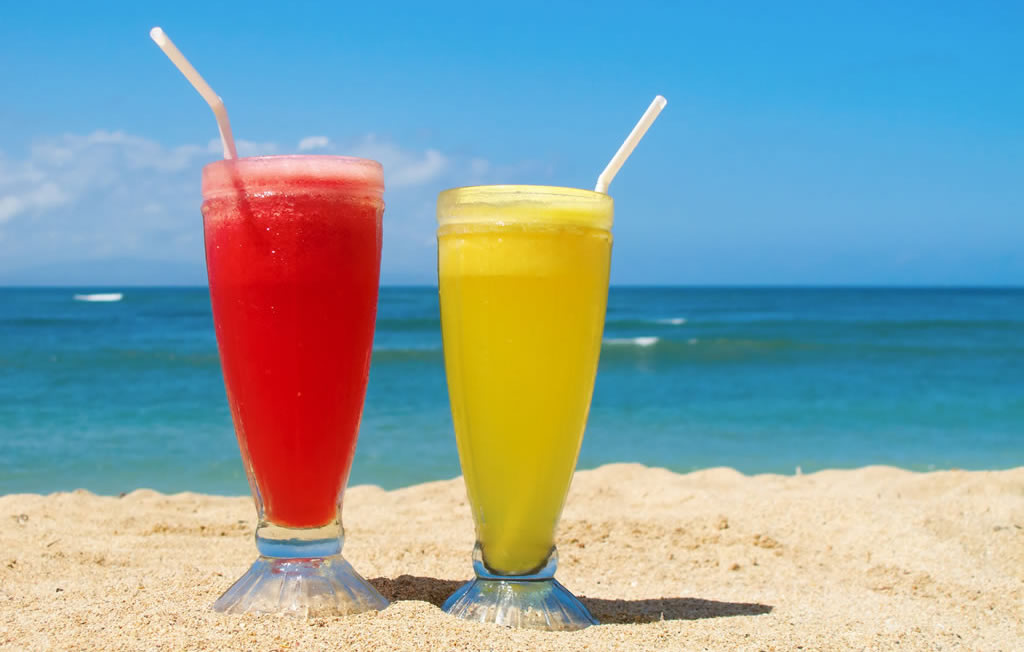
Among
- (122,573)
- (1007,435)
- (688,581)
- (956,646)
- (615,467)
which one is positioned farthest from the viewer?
(1007,435)

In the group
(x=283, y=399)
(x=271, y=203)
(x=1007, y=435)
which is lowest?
(x=1007, y=435)

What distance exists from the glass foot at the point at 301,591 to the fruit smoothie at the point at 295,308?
93 mm

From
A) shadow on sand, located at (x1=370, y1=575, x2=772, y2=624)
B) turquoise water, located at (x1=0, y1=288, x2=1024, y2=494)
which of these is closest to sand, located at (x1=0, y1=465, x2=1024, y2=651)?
shadow on sand, located at (x1=370, y1=575, x2=772, y2=624)

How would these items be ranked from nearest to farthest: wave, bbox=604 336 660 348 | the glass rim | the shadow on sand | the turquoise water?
the glass rim → the shadow on sand → the turquoise water → wave, bbox=604 336 660 348

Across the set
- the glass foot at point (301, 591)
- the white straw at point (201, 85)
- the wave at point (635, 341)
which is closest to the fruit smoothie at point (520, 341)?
the glass foot at point (301, 591)

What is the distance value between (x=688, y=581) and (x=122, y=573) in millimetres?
1549

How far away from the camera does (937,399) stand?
10.2 m

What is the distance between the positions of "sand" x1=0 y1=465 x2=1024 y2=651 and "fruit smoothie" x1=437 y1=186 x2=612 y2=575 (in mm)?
259

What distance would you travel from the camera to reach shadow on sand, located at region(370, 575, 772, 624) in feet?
6.89

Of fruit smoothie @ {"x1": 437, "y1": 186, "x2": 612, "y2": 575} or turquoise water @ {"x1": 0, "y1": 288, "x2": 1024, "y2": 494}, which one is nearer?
fruit smoothie @ {"x1": 437, "y1": 186, "x2": 612, "y2": 575}

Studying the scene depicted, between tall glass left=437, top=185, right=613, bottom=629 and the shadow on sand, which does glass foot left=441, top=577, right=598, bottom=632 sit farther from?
the shadow on sand

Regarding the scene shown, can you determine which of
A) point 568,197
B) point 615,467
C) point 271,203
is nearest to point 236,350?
point 271,203

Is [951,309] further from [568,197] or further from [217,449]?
[568,197]

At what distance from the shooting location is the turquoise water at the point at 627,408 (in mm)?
6188
